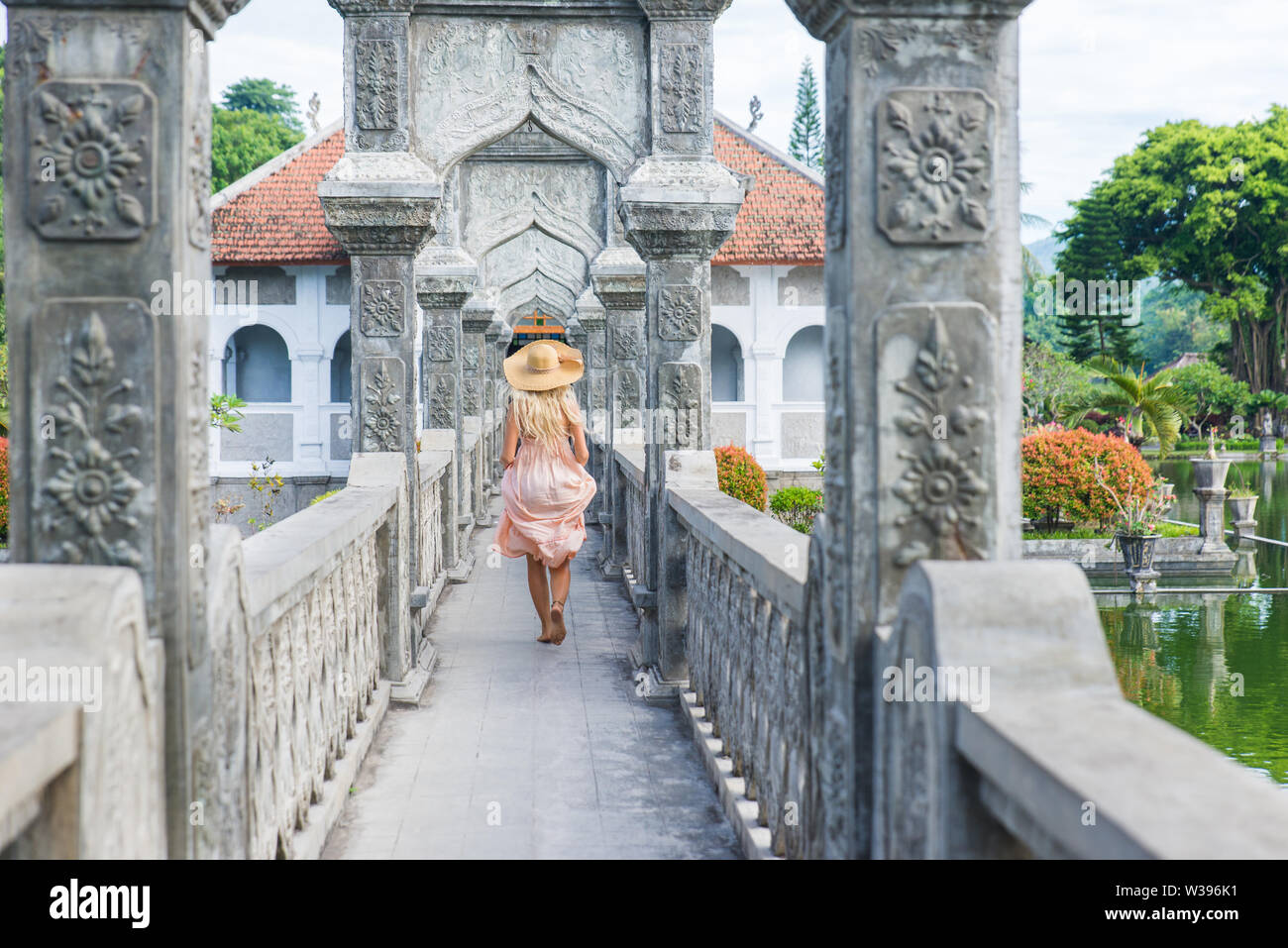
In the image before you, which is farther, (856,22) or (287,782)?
(287,782)

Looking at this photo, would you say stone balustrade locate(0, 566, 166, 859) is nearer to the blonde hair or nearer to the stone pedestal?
the blonde hair

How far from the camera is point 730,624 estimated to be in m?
4.91

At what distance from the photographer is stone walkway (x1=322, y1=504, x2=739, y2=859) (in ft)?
14.2

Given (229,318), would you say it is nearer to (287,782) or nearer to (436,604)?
(436,604)

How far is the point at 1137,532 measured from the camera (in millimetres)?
14836

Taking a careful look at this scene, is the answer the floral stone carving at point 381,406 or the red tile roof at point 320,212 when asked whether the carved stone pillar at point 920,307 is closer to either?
the floral stone carving at point 381,406

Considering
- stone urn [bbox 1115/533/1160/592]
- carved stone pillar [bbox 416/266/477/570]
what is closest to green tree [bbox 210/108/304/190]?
carved stone pillar [bbox 416/266/477/570]

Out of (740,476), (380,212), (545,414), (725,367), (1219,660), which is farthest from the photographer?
(725,367)

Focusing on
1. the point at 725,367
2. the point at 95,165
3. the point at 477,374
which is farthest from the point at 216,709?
the point at 725,367

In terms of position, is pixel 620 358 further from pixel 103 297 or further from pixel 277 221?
pixel 277 221

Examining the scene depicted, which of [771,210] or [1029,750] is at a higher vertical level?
[771,210]

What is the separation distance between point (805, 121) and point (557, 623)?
51.3m
